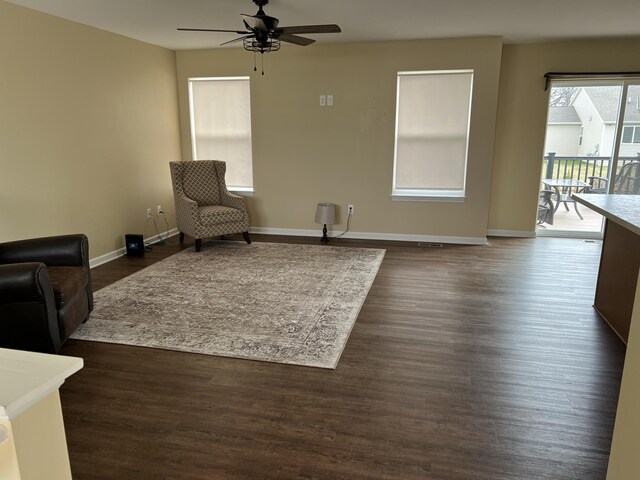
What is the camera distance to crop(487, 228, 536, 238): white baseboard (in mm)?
6043

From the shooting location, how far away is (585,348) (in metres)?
2.91

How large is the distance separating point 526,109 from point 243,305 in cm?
447

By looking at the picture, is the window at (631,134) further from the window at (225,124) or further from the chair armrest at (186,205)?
the chair armrest at (186,205)

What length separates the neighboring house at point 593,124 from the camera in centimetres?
556

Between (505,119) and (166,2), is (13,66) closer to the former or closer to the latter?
(166,2)

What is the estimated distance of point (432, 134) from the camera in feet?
18.4

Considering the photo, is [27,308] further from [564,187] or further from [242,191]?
[564,187]

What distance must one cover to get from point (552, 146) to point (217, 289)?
15.6 feet

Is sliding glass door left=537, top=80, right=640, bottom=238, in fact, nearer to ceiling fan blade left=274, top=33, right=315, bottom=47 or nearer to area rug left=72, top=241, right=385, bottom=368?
area rug left=72, top=241, right=385, bottom=368

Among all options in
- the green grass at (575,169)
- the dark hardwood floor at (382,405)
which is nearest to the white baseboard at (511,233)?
the green grass at (575,169)

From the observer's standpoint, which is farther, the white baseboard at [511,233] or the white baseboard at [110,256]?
the white baseboard at [511,233]

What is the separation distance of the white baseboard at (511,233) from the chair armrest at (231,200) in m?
3.40

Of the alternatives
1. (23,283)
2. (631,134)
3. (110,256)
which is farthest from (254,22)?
(631,134)

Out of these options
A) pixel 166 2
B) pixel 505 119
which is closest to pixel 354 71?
pixel 505 119
